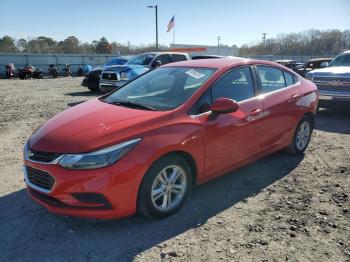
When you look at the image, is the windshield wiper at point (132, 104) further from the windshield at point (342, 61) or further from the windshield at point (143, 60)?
the windshield at point (143, 60)

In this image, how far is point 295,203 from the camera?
14.0 ft

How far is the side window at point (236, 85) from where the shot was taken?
14.3ft

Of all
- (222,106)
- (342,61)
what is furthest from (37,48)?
(222,106)

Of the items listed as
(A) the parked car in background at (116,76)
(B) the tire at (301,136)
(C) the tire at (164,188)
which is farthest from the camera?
(A) the parked car in background at (116,76)

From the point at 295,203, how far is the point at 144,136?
2086mm

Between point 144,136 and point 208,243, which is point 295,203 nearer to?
point 208,243

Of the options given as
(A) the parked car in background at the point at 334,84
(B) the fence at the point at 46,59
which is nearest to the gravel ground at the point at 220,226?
(A) the parked car in background at the point at 334,84

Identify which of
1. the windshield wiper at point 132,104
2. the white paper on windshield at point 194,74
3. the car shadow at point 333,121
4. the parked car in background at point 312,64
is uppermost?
the parked car in background at point 312,64

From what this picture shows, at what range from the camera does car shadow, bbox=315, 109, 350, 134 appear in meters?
8.19

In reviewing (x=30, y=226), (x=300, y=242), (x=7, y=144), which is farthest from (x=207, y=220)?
(x=7, y=144)

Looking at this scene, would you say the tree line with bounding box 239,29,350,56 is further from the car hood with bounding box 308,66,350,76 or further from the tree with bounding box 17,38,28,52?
the car hood with bounding box 308,66,350,76

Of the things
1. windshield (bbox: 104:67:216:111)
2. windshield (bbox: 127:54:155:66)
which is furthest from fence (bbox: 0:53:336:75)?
windshield (bbox: 104:67:216:111)

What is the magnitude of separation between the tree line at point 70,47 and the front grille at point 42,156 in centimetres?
4584

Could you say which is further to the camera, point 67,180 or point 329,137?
point 329,137
